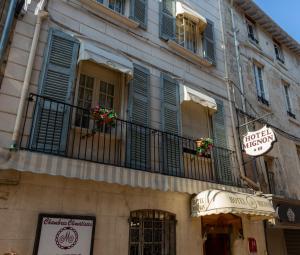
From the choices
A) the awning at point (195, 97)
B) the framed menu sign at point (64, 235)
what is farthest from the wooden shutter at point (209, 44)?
the framed menu sign at point (64, 235)

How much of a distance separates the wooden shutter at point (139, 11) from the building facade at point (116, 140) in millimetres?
40

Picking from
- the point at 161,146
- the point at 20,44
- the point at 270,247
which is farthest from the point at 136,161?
the point at 270,247

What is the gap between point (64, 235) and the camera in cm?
482

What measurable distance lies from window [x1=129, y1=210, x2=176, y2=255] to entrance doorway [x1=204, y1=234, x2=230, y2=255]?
2.02 m

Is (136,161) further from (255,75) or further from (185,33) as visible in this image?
(255,75)

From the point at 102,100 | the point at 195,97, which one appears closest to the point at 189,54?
the point at 195,97

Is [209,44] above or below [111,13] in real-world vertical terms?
above

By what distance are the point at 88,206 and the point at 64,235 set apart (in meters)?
0.68

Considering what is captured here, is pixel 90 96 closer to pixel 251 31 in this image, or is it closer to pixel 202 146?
pixel 202 146

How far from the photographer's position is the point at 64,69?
5.88 m

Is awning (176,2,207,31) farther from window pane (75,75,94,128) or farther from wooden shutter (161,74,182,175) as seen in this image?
window pane (75,75,94,128)

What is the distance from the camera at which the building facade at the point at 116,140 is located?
478 centimetres

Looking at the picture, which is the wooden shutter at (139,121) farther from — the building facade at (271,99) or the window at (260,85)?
the window at (260,85)

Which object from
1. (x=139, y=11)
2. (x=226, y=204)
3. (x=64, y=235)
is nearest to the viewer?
(x=64, y=235)
